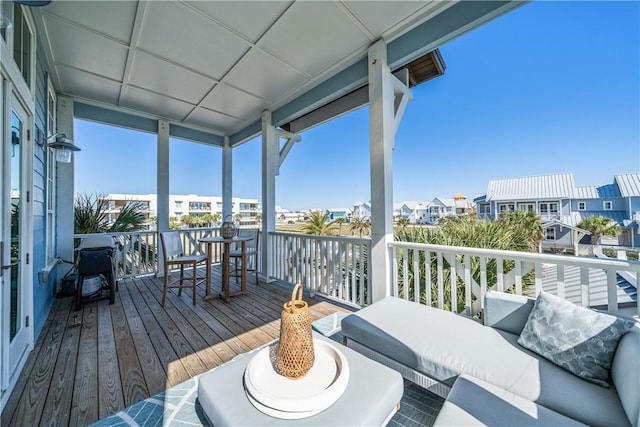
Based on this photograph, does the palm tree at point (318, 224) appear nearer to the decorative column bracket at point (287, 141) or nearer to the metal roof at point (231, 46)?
the decorative column bracket at point (287, 141)

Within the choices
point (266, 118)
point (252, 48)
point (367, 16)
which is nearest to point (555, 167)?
point (367, 16)

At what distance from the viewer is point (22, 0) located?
4.53 ft

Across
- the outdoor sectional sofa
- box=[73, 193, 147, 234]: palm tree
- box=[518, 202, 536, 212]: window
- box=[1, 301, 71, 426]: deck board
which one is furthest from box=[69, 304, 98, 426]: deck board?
box=[518, 202, 536, 212]: window

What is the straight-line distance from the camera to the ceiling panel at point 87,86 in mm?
3336

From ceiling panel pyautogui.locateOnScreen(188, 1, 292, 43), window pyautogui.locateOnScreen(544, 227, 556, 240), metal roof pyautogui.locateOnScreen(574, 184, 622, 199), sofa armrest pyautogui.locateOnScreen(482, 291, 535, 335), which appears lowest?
sofa armrest pyautogui.locateOnScreen(482, 291, 535, 335)

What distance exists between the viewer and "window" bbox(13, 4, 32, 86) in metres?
1.92

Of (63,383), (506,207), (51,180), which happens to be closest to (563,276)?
(506,207)

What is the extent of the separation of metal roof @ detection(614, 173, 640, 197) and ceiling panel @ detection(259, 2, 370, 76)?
8.41 feet

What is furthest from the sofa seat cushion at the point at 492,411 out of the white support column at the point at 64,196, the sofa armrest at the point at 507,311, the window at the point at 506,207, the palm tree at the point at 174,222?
the palm tree at the point at 174,222

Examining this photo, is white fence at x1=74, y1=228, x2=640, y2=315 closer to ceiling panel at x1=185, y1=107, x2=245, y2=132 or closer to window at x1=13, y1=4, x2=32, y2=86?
ceiling panel at x1=185, y1=107, x2=245, y2=132

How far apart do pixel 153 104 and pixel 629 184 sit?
5.94 metres

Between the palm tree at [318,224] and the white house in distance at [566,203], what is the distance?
3146 mm

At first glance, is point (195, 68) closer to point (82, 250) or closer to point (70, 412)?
point (82, 250)

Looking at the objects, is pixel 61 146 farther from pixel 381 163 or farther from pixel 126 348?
pixel 381 163
